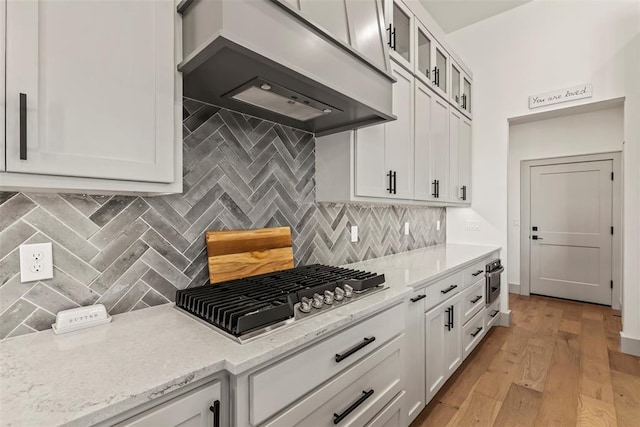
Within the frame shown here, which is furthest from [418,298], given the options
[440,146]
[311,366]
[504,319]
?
[504,319]

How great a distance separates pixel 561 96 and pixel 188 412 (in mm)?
4112

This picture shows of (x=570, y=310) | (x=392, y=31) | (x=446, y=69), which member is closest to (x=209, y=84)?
(x=392, y=31)

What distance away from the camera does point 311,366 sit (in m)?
1.07

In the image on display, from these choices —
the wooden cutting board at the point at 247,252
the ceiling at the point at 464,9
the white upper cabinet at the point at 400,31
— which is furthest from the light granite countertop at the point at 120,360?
the ceiling at the point at 464,9

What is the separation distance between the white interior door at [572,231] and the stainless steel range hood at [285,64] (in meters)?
4.25

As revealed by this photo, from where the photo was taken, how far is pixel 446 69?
3035mm

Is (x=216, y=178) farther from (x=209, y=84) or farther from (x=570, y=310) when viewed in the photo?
(x=570, y=310)

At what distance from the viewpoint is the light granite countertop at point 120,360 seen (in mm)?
655

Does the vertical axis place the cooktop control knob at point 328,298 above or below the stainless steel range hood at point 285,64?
below

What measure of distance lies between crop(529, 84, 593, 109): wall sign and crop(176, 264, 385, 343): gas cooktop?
122 inches

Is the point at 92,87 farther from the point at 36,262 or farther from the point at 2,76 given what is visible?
the point at 36,262

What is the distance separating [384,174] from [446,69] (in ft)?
5.41

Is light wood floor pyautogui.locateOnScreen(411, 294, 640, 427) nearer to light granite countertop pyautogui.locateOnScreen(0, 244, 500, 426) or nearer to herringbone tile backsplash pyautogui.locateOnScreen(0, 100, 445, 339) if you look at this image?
herringbone tile backsplash pyautogui.locateOnScreen(0, 100, 445, 339)

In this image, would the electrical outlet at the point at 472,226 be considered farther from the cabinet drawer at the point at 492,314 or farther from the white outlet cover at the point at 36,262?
the white outlet cover at the point at 36,262
